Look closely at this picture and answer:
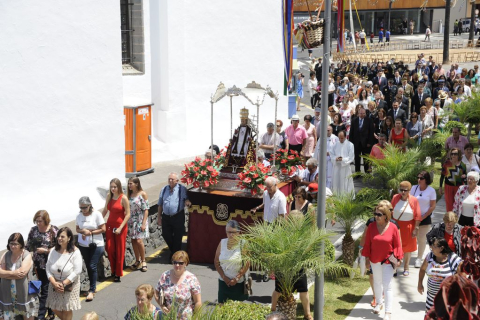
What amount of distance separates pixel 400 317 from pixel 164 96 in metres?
9.74

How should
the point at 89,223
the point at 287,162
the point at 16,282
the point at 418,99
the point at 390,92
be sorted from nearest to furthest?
the point at 16,282
the point at 89,223
the point at 287,162
the point at 418,99
the point at 390,92

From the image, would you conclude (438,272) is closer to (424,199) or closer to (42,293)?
(424,199)

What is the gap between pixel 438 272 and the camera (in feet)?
27.3


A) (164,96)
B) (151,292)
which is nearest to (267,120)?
(164,96)

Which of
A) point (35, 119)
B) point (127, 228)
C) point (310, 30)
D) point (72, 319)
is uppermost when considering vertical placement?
point (310, 30)

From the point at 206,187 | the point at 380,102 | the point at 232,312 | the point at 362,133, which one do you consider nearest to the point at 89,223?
the point at 206,187

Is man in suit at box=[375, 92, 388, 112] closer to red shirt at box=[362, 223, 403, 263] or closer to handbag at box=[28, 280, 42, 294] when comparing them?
red shirt at box=[362, 223, 403, 263]

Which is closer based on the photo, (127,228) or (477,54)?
(127,228)

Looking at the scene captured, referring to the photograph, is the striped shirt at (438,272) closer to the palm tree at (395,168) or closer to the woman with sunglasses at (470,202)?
the woman with sunglasses at (470,202)

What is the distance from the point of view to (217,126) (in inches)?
751

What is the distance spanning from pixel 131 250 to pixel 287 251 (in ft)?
13.9

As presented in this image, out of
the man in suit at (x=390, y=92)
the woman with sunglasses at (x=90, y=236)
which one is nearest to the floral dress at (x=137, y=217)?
the woman with sunglasses at (x=90, y=236)

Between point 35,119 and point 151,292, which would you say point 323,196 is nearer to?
point 151,292

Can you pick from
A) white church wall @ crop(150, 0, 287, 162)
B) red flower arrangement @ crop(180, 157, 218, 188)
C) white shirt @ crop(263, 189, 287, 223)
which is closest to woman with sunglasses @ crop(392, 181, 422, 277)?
white shirt @ crop(263, 189, 287, 223)
